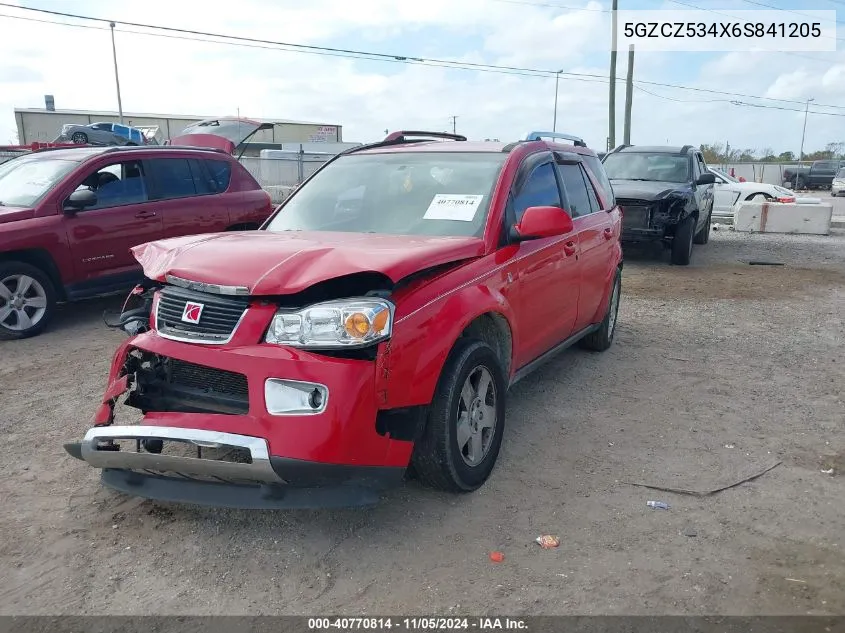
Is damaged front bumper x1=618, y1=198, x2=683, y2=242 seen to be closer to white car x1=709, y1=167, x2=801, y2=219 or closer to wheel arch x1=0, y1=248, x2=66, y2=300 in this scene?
wheel arch x1=0, y1=248, x2=66, y2=300

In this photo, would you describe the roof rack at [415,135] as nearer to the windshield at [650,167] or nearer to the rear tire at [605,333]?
the rear tire at [605,333]

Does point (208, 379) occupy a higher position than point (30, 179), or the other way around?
point (30, 179)

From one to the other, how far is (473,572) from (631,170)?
10531 millimetres

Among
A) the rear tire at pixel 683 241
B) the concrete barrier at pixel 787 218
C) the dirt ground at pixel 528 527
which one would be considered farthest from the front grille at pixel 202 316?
the concrete barrier at pixel 787 218

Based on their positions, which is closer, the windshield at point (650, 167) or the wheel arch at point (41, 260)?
the wheel arch at point (41, 260)

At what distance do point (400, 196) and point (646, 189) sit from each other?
7780 millimetres

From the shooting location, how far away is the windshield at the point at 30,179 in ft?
22.7

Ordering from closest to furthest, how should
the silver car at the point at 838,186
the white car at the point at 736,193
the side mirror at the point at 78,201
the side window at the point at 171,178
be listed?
the side mirror at the point at 78,201, the side window at the point at 171,178, the white car at the point at 736,193, the silver car at the point at 838,186

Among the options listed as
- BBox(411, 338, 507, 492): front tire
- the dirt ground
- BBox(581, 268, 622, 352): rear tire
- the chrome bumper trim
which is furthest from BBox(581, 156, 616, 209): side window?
the chrome bumper trim

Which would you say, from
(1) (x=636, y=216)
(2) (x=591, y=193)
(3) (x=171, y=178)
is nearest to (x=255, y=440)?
(2) (x=591, y=193)

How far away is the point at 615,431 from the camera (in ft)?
14.8

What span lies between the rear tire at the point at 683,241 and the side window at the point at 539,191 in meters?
6.85

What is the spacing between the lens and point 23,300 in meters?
6.68

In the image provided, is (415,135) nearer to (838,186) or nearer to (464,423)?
(464,423)
